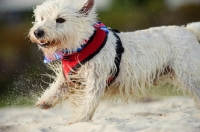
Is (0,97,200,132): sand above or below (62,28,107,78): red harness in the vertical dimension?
below

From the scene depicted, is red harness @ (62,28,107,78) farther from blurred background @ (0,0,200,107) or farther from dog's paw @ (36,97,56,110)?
blurred background @ (0,0,200,107)

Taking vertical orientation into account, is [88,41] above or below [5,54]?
above

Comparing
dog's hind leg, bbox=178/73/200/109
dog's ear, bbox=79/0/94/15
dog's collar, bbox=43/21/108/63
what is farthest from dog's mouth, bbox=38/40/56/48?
dog's hind leg, bbox=178/73/200/109

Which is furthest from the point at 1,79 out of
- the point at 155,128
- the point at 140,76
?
the point at 155,128

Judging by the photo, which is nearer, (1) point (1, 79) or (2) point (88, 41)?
(2) point (88, 41)

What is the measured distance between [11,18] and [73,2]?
480 inches

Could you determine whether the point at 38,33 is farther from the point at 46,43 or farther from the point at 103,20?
the point at 103,20

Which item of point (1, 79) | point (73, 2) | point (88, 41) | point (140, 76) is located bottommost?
point (1, 79)

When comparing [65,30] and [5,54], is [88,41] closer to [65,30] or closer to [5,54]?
[65,30]

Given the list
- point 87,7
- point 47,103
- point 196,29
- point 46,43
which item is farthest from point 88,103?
point 196,29

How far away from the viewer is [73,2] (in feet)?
25.8

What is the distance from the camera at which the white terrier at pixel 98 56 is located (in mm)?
7637

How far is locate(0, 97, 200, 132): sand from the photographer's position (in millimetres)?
7129

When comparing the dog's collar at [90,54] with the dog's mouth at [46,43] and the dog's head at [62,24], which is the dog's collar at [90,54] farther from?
the dog's mouth at [46,43]
